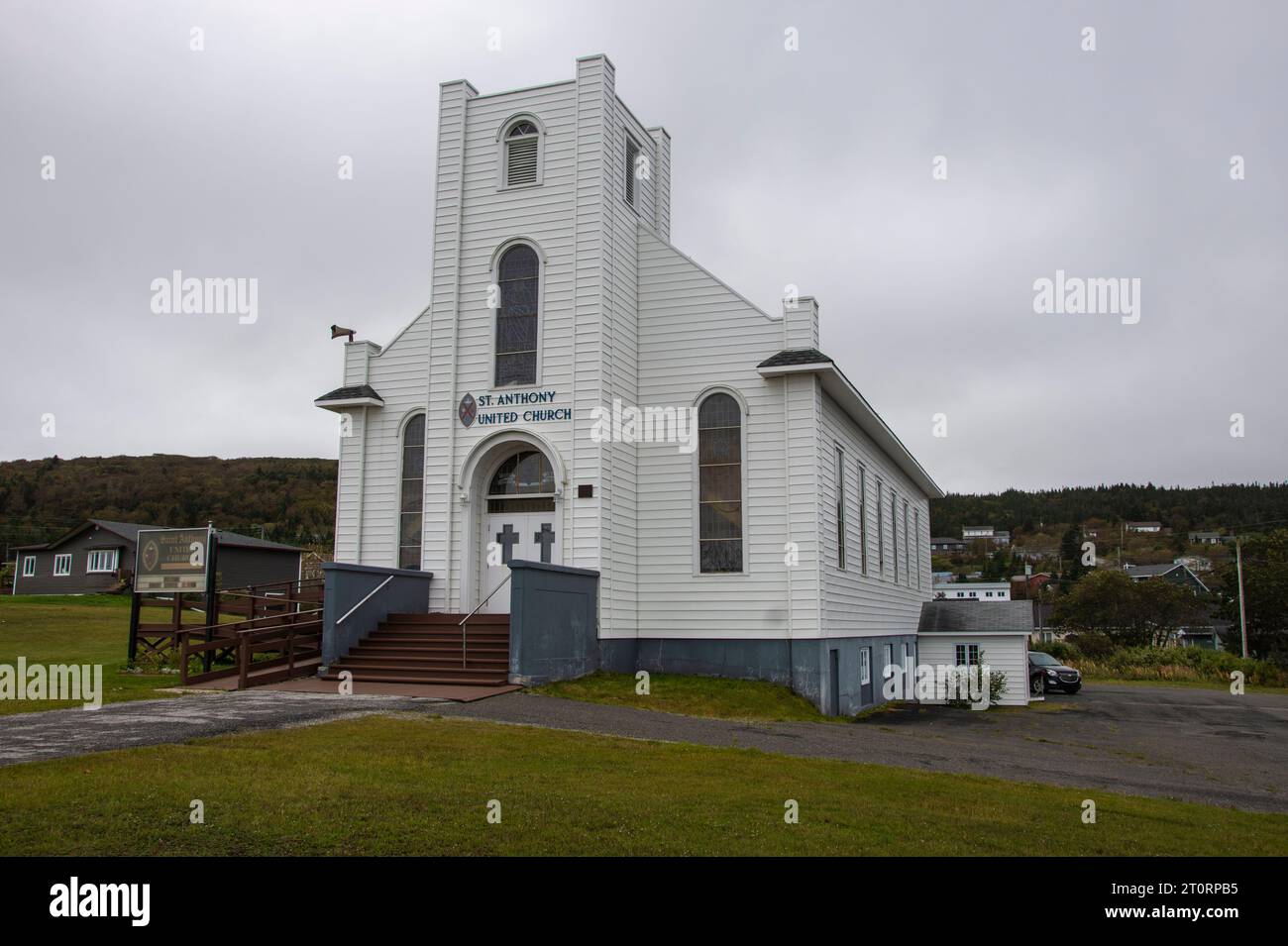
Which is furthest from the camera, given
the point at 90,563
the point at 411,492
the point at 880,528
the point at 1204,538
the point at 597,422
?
the point at 1204,538

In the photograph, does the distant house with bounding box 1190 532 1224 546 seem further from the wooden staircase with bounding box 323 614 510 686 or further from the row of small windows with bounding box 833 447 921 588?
the wooden staircase with bounding box 323 614 510 686

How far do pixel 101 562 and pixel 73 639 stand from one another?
2861cm

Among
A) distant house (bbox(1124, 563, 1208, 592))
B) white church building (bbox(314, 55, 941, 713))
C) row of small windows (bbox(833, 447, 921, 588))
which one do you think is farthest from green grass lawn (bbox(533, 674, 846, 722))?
distant house (bbox(1124, 563, 1208, 592))

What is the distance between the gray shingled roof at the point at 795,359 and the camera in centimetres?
1980

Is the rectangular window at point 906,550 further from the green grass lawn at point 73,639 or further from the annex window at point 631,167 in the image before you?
the green grass lawn at point 73,639

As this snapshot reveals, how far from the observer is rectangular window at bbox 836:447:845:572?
22.4 meters

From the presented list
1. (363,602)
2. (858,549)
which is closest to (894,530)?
(858,549)

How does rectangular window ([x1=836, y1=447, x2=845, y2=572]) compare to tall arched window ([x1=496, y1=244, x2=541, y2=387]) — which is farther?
rectangular window ([x1=836, y1=447, x2=845, y2=572])

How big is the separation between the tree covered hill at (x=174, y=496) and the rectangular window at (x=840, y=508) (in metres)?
65.9

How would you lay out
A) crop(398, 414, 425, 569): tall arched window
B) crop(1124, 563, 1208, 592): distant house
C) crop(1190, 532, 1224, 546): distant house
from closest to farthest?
crop(398, 414, 425, 569): tall arched window, crop(1124, 563, 1208, 592): distant house, crop(1190, 532, 1224, 546): distant house

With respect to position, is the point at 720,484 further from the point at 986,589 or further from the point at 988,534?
the point at 988,534

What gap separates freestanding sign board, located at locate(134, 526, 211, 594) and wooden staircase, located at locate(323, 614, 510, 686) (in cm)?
312

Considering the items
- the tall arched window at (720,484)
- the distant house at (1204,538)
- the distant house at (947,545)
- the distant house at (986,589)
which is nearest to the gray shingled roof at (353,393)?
the tall arched window at (720,484)

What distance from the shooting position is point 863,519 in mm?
25734
